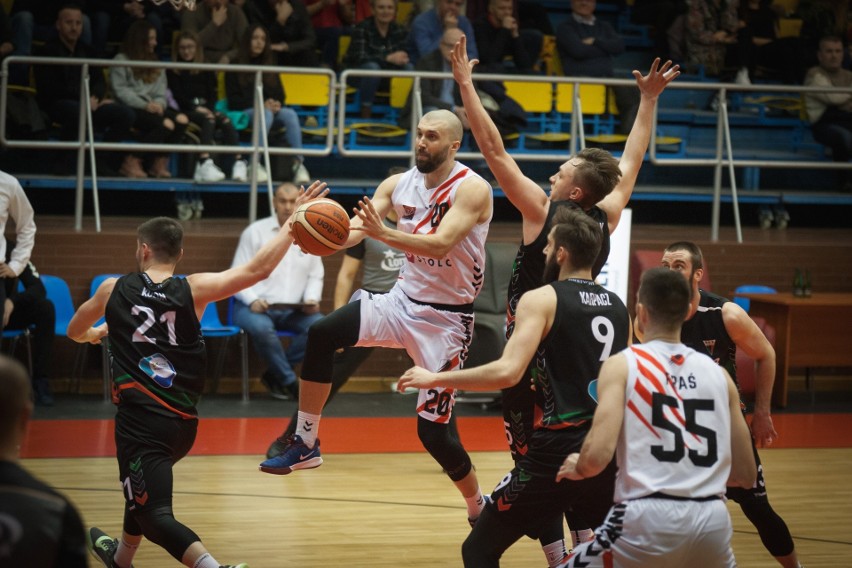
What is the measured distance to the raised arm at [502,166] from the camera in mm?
5152

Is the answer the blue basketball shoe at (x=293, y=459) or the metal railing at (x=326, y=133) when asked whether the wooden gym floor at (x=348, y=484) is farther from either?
the metal railing at (x=326, y=133)

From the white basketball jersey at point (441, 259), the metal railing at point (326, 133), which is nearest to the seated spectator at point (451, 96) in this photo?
the metal railing at point (326, 133)

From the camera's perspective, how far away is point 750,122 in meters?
13.0

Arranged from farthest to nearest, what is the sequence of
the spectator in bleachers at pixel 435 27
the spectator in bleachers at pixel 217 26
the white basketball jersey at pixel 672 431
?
the spectator in bleachers at pixel 435 27
the spectator in bleachers at pixel 217 26
the white basketball jersey at pixel 672 431

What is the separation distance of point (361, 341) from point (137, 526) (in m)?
1.41

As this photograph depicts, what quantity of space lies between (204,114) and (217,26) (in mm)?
1323

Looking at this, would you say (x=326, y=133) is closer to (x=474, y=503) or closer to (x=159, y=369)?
(x=474, y=503)

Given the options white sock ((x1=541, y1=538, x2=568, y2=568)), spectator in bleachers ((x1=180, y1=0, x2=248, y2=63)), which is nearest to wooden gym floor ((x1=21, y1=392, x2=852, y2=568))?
white sock ((x1=541, y1=538, x2=568, y2=568))

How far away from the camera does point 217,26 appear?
36.3 feet

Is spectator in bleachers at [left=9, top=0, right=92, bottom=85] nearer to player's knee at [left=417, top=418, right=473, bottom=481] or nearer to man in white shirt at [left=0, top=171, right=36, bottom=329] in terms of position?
man in white shirt at [left=0, top=171, right=36, bottom=329]

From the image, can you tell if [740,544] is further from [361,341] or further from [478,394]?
[478,394]

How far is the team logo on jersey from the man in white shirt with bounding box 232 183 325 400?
4700mm

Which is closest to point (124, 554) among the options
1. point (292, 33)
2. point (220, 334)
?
point (220, 334)

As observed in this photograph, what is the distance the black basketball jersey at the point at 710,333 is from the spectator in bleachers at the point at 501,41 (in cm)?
682
